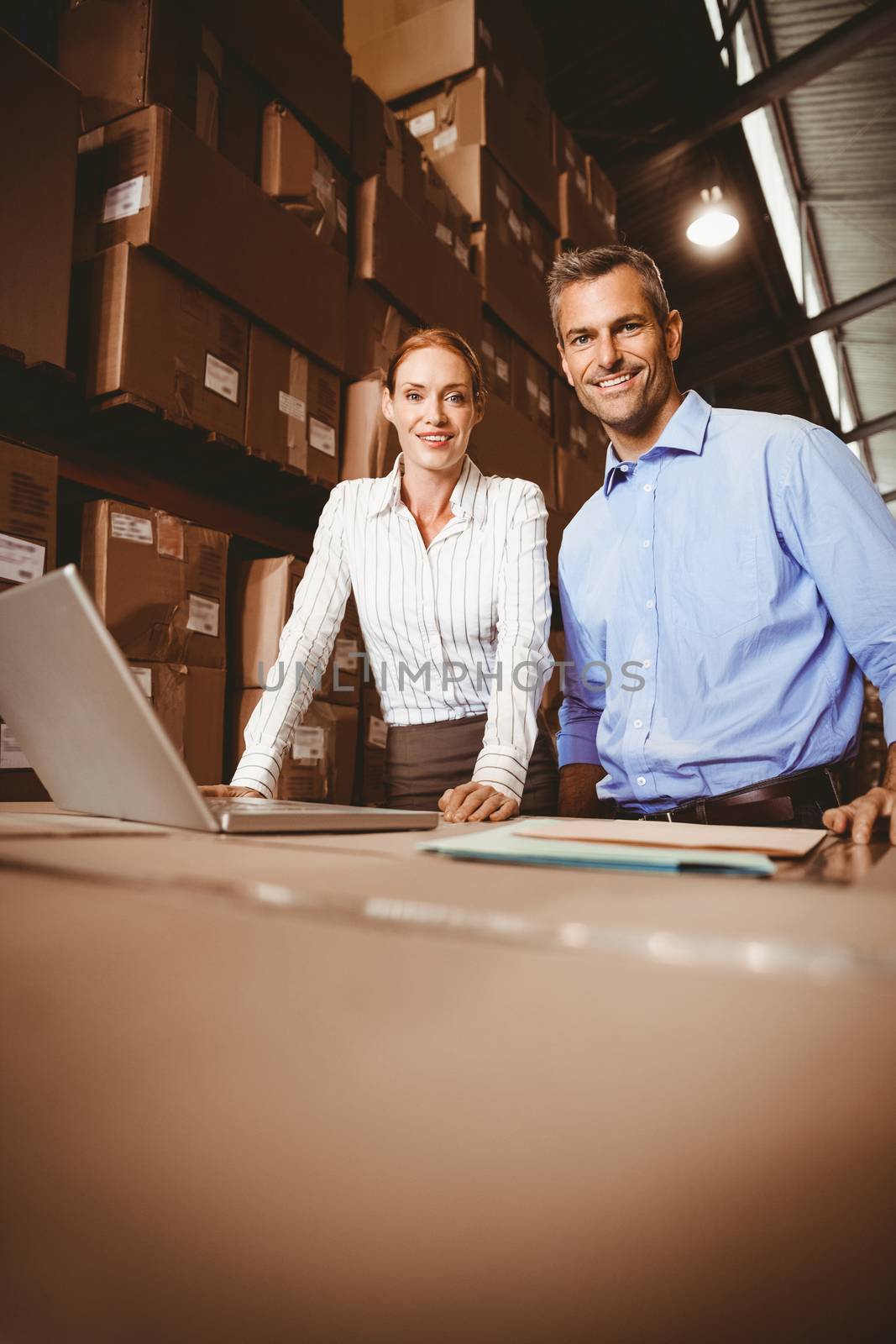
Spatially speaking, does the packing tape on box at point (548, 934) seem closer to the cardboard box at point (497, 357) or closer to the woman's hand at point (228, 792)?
the woman's hand at point (228, 792)

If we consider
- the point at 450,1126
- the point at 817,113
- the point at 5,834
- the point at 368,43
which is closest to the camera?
the point at 450,1126

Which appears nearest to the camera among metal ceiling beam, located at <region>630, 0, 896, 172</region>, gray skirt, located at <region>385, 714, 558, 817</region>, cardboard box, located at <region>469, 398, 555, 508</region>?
gray skirt, located at <region>385, 714, 558, 817</region>

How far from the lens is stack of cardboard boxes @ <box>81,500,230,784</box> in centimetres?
151

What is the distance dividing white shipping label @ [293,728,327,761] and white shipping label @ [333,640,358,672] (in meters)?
0.17

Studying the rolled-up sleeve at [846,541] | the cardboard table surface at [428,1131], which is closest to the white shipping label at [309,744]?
the rolled-up sleeve at [846,541]

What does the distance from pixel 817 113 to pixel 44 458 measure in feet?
17.7

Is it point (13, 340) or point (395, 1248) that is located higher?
point (13, 340)

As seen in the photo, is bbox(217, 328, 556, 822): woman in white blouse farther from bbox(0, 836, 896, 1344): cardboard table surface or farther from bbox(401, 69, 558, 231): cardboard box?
bbox(401, 69, 558, 231): cardboard box

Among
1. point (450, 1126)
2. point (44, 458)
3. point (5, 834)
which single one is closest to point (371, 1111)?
point (450, 1126)

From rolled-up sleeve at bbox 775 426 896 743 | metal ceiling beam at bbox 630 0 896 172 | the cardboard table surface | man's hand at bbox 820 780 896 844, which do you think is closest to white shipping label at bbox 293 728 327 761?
rolled-up sleeve at bbox 775 426 896 743

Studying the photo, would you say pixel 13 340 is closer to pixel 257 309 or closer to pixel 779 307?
pixel 257 309

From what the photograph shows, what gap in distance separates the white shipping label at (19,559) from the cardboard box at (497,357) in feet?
5.20

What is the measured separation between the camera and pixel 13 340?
1.33 m

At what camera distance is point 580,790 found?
1436 mm
